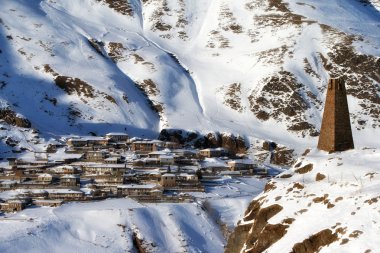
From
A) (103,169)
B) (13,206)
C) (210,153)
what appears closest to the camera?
(13,206)

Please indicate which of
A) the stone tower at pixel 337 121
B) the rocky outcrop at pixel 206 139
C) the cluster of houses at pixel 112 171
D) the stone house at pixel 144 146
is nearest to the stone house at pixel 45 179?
the cluster of houses at pixel 112 171

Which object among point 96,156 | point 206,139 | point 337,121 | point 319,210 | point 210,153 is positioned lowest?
point 96,156

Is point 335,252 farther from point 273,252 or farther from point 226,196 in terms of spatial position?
point 226,196

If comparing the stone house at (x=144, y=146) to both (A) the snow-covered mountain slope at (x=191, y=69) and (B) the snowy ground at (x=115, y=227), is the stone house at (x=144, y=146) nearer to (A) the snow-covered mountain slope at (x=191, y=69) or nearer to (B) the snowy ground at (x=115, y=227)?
(A) the snow-covered mountain slope at (x=191, y=69)

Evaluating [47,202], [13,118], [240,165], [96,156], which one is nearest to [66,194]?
[47,202]

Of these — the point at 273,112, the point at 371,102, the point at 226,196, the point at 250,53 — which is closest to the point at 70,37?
the point at 250,53

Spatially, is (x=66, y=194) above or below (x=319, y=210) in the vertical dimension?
below

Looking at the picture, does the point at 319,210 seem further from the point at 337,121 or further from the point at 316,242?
the point at 337,121

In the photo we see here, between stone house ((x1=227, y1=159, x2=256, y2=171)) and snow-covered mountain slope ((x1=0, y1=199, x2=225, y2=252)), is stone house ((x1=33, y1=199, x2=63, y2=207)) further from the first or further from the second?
stone house ((x1=227, y1=159, x2=256, y2=171))
